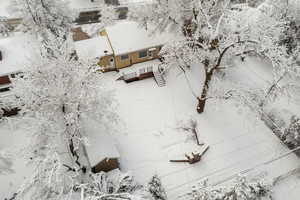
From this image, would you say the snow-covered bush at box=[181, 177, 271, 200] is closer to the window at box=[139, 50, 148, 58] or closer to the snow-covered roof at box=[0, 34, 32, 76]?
the window at box=[139, 50, 148, 58]

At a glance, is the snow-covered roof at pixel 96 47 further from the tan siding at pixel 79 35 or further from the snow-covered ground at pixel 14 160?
the snow-covered ground at pixel 14 160

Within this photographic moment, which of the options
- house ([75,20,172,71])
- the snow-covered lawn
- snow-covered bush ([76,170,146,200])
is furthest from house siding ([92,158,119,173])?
house ([75,20,172,71])

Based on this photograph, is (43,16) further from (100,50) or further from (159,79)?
(159,79)

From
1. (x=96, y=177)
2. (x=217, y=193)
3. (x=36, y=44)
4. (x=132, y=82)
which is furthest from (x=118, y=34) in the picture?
(x=217, y=193)

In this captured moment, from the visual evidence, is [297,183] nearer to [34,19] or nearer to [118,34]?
[118,34]

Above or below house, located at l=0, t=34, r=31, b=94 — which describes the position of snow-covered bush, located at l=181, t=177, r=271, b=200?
below

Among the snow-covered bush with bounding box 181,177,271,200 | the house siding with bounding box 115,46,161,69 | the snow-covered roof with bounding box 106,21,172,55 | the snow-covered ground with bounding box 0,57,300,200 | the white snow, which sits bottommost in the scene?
the snow-covered ground with bounding box 0,57,300,200
